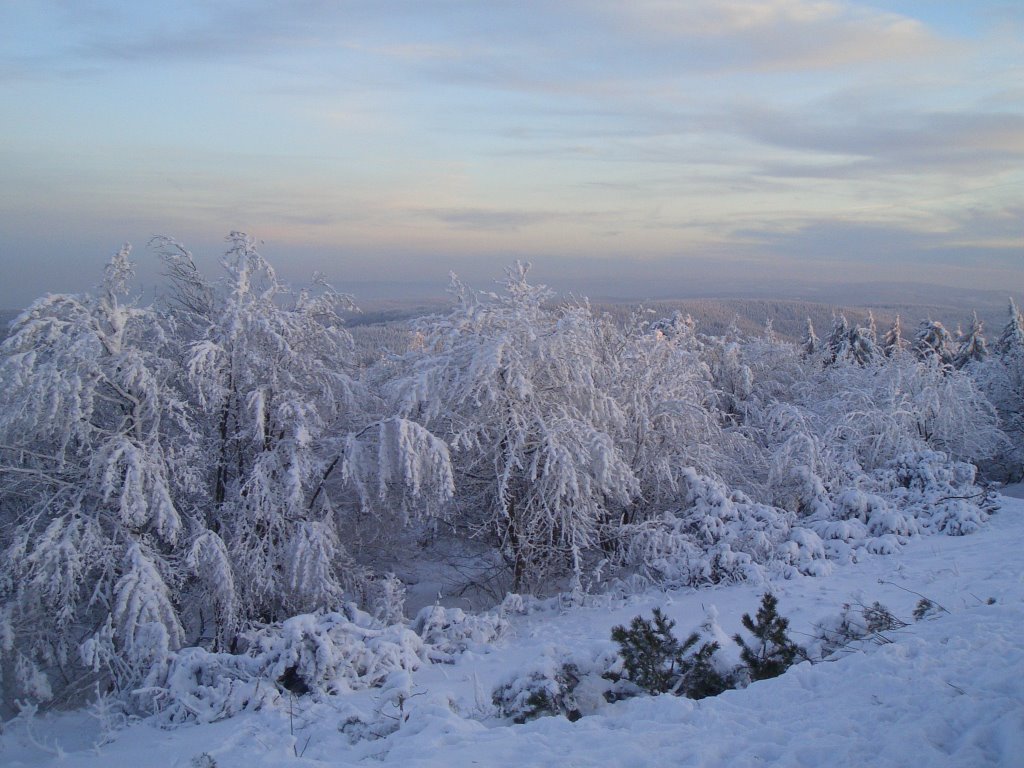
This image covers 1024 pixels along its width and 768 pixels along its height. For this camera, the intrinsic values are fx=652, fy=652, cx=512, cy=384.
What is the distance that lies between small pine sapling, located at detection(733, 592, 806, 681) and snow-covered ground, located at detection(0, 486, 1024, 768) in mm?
334

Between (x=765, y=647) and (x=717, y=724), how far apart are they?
1.45 m

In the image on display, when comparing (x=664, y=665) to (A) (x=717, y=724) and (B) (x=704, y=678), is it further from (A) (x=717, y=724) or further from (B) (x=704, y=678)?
(A) (x=717, y=724)

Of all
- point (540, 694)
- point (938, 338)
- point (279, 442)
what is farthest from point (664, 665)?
point (938, 338)

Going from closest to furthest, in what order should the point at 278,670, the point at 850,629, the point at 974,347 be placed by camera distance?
the point at 850,629 < the point at 278,670 < the point at 974,347

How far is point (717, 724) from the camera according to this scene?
4.70 meters

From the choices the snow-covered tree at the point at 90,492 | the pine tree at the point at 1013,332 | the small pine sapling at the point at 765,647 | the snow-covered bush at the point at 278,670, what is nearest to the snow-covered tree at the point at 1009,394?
the pine tree at the point at 1013,332

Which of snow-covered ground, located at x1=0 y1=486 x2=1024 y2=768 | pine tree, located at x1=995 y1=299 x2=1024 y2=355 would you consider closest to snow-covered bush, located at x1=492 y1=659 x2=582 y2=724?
snow-covered ground, located at x1=0 y1=486 x2=1024 y2=768

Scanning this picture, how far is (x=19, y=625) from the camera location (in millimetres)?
8992

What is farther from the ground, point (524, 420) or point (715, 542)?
point (524, 420)

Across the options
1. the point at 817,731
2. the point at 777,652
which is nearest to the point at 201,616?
the point at 777,652

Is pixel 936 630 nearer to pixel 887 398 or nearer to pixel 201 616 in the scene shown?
pixel 201 616

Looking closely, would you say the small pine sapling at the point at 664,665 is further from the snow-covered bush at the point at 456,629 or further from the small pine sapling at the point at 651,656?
the snow-covered bush at the point at 456,629

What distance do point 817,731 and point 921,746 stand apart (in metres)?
0.62

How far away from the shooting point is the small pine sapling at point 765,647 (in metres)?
5.80
